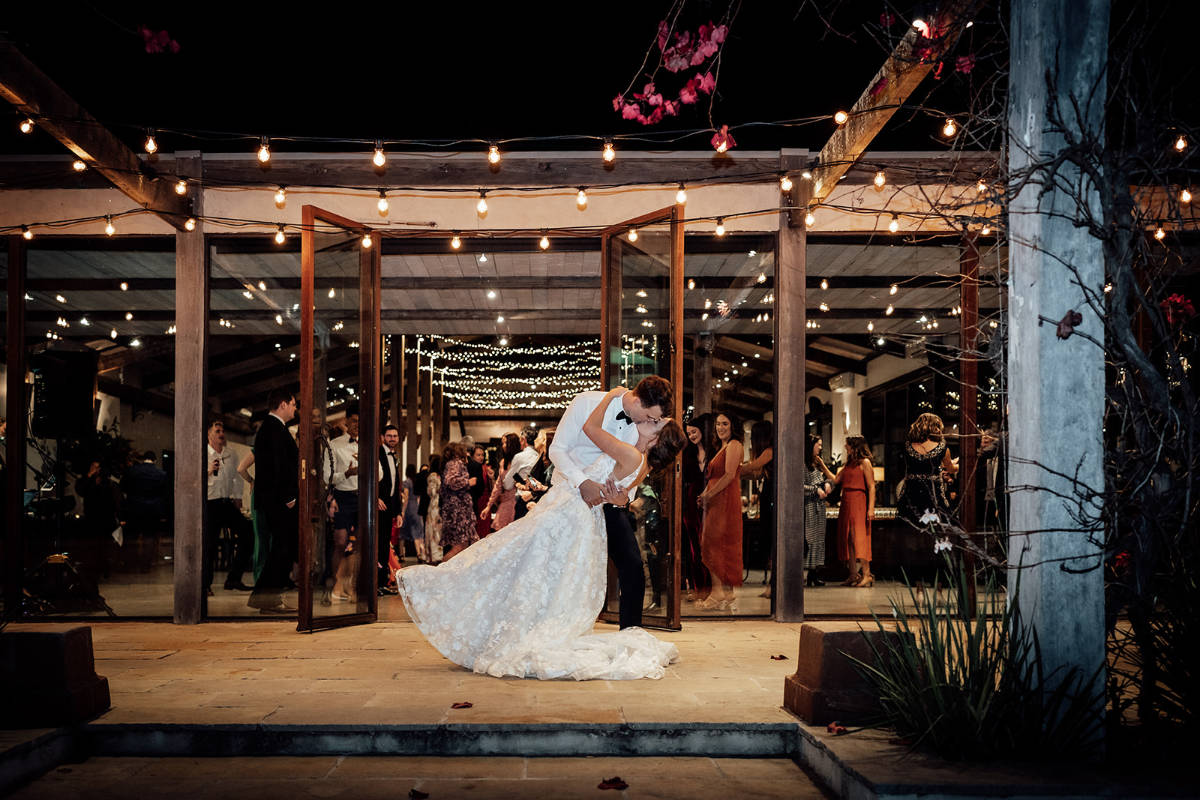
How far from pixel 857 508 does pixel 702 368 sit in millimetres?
2137

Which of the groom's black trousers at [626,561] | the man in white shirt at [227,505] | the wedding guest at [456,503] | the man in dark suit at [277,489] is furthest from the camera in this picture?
the wedding guest at [456,503]

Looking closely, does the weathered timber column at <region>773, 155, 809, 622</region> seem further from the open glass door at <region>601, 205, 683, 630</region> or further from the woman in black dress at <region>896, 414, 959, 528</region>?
the woman in black dress at <region>896, 414, 959, 528</region>

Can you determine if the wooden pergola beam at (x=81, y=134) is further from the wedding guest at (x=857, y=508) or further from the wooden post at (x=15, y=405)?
the wedding guest at (x=857, y=508)

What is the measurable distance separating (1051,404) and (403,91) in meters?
5.37

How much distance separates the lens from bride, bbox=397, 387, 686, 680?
207 inches

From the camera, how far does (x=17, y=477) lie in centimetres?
722

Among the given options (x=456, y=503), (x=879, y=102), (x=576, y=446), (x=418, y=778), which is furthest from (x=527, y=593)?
(x=456, y=503)

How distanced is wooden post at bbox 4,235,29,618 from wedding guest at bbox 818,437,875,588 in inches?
279

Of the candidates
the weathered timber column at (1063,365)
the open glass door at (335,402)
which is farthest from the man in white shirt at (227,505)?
the weathered timber column at (1063,365)

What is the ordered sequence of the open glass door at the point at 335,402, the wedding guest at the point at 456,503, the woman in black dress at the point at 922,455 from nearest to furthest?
the open glass door at the point at 335,402 → the woman in black dress at the point at 922,455 → the wedding guest at the point at 456,503

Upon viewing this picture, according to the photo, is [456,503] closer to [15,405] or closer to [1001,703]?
[15,405]

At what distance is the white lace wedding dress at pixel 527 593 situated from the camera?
207 inches

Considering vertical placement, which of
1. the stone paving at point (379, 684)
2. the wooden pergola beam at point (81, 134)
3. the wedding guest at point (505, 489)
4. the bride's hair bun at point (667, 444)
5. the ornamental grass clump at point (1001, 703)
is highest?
the wooden pergola beam at point (81, 134)

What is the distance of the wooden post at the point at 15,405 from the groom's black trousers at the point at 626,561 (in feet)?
14.6
